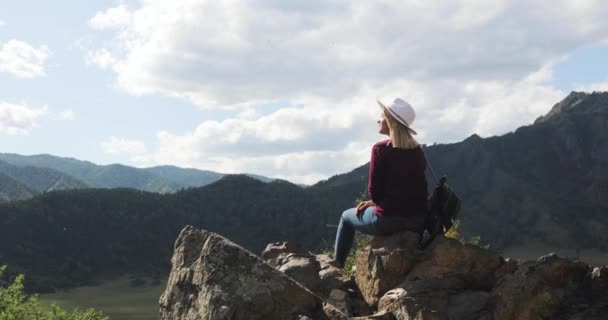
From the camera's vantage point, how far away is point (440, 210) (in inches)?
384

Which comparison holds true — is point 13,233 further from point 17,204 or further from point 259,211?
point 259,211

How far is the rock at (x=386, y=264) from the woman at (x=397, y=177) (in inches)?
8.9

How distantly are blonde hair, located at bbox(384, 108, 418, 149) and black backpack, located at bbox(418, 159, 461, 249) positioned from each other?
0.58 meters

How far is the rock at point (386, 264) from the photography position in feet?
31.0

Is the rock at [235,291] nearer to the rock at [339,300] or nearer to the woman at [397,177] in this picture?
the rock at [339,300]

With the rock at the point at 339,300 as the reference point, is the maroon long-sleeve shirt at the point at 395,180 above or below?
above

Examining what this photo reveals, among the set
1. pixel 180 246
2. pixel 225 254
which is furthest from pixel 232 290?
pixel 180 246

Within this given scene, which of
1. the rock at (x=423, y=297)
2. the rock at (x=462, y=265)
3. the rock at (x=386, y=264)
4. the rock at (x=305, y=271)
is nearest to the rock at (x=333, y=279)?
the rock at (x=305, y=271)

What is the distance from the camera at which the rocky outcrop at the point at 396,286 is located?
315 inches

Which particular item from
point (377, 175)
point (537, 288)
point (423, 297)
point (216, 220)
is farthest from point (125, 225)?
point (537, 288)

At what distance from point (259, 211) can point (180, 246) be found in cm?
17759

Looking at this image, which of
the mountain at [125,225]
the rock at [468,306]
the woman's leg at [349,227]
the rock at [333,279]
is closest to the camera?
the rock at [468,306]

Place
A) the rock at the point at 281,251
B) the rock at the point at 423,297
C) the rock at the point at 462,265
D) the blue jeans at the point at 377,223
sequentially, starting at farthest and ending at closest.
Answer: the rock at the point at 281,251, the blue jeans at the point at 377,223, the rock at the point at 462,265, the rock at the point at 423,297

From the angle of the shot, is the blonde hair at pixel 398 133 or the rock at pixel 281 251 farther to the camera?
the rock at pixel 281 251
